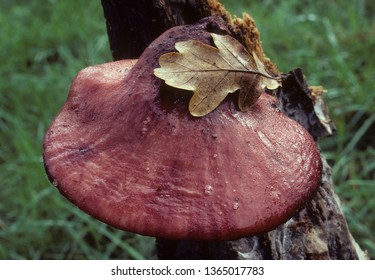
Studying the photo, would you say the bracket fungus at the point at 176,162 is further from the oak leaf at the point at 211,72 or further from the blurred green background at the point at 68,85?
the blurred green background at the point at 68,85

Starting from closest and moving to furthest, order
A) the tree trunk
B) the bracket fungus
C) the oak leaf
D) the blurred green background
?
the bracket fungus
the oak leaf
the tree trunk
the blurred green background

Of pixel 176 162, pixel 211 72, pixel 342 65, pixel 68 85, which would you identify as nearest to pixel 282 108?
pixel 211 72

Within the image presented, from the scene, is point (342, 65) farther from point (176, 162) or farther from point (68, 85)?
point (176, 162)

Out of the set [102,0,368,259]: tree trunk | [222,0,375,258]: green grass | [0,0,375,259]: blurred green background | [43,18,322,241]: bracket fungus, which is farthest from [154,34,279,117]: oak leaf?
[222,0,375,258]: green grass

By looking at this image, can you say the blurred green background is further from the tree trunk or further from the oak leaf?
the oak leaf

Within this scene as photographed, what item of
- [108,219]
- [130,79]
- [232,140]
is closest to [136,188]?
[108,219]

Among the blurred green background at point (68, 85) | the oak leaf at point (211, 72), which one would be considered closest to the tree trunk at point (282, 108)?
the oak leaf at point (211, 72)
